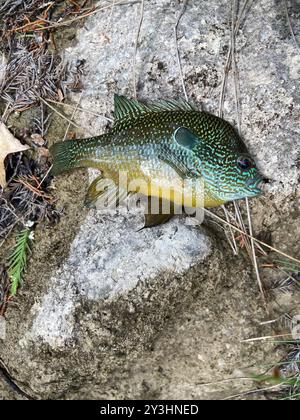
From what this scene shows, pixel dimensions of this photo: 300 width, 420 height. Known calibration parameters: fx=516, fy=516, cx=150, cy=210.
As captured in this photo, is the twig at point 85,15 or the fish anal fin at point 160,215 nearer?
the fish anal fin at point 160,215

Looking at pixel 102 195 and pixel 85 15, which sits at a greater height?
pixel 85 15

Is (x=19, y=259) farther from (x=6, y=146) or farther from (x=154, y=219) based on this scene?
(x=154, y=219)

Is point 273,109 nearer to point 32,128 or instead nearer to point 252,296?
point 252,296

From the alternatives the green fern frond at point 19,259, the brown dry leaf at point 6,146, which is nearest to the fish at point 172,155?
the brown dry leaf at point 6,146

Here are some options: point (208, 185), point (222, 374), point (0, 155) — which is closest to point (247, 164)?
point (208, 185)

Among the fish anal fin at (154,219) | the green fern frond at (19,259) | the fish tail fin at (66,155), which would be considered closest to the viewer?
the fish anal fin at (154,219)

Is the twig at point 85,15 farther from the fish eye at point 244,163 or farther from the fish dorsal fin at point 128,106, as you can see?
the fish eye at point 244,163

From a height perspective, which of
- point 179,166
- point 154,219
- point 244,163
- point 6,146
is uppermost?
point 6,146

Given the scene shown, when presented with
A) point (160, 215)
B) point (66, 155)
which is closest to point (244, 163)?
point (160, 215)

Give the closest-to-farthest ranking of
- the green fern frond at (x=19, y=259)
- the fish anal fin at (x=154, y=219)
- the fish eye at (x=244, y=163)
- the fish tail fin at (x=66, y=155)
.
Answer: the fish eye at (x=244, y=163) → the fish anal fin at (x=154, y=219) → the fish tail fin at (x=66, y=155) → the green fern frond at (x=19, y=259)
